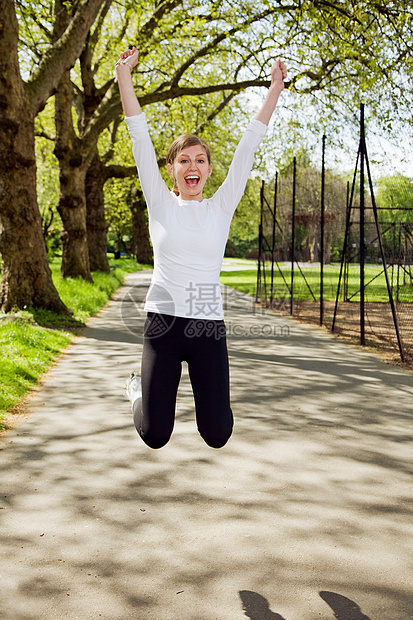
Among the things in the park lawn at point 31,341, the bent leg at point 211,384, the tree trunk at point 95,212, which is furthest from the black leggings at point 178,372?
the tree trunk at point 95,212

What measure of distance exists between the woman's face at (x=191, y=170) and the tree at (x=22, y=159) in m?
9.45

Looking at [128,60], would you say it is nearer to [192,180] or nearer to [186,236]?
[192,180]

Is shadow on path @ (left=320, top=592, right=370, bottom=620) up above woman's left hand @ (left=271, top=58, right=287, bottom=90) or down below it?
below

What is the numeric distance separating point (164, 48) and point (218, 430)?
18.5 metres

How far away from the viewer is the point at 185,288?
139 inches

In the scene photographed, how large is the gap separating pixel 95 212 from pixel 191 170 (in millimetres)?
24148

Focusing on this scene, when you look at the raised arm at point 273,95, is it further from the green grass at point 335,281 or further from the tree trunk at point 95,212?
the tree trunk at point 95,212

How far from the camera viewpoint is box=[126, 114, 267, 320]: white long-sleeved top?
3553 millimetres

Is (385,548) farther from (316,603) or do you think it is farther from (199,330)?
(199,330)

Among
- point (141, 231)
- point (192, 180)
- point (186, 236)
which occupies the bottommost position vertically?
point (186, 236)

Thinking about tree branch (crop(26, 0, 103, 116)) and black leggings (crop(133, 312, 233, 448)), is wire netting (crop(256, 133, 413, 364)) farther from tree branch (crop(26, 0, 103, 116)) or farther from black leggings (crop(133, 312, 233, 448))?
black leggings (crop(133, 312, 233, 448))

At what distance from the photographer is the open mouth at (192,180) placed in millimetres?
3717

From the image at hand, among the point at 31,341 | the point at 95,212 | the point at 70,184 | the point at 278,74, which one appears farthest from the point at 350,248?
the point at 278,74

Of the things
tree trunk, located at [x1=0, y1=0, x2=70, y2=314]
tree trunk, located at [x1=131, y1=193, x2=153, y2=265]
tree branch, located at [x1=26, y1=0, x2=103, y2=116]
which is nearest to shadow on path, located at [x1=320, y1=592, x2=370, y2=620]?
tree trunk, located at [x1=0, y1=0, x2=70, y2=314]
